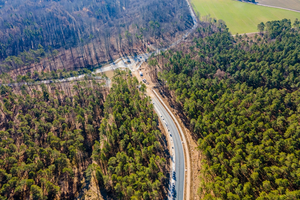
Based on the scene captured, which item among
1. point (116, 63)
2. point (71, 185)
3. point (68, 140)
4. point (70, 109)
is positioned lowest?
point (71, 185)

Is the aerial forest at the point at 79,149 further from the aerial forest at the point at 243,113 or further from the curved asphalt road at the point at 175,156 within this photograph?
the aerial forest at the point at 243,113

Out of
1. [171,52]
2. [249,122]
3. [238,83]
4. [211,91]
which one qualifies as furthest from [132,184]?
[171,52]

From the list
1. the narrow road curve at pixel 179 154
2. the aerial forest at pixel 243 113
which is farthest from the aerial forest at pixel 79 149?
the aerial forest at pixel 243 113

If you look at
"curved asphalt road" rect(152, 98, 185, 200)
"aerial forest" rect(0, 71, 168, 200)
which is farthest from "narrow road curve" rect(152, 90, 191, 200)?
"aerial forest" rect(0, 71, 168, 200)

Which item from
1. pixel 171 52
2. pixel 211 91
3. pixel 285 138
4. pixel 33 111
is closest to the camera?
pixel 285 138

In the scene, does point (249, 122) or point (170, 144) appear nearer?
point (249, 122)

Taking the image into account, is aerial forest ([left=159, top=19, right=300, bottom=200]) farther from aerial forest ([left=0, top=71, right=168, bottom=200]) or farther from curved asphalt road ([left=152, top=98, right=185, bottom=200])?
aerial forest ([left=0, top=71, right=168, bottom=200])

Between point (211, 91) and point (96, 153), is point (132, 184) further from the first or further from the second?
point (211, 91)
